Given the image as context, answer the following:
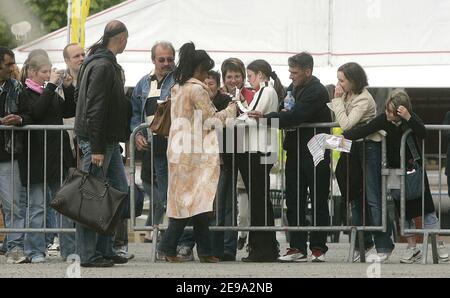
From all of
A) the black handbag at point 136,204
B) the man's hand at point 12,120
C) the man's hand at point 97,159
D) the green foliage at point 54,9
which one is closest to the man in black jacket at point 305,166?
the black handbag at point 136,204

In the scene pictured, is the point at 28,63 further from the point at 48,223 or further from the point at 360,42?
the point at 360,42

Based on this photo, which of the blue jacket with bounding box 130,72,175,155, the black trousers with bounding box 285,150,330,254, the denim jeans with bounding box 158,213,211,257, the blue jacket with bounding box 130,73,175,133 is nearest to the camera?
the denim jeans with bounding box 158,213,211,257

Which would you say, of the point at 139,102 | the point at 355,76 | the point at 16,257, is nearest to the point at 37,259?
the point at 16,257

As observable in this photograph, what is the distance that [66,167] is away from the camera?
13305 millimetres

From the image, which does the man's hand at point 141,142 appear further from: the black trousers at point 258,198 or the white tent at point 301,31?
the white tent at point 301,31

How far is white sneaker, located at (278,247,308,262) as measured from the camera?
13.3 metres

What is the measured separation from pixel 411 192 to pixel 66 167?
10.2ft

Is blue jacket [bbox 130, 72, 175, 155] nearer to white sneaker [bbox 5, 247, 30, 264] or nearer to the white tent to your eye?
white sneaker [bbox 5, 247, 30, 264]

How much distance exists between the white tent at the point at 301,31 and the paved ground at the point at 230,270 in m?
7.24

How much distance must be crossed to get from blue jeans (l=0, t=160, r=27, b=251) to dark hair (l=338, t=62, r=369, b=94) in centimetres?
306

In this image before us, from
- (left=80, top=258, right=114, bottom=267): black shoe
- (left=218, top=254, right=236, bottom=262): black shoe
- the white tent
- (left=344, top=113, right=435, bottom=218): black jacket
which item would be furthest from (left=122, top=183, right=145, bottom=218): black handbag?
the white tent

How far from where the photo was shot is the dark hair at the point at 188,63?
12.6m
